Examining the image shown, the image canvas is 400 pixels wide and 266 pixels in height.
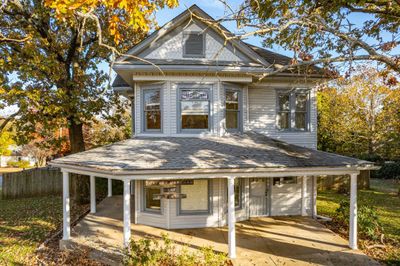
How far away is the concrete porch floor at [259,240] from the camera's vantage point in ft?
25.7

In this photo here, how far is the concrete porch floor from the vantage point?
308 inches

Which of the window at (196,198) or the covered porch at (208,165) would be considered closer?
the covered porch at (208,165)

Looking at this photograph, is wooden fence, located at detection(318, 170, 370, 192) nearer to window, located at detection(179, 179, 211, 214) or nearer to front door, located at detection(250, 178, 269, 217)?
front door, located at detection(250, 178, 269, 217)

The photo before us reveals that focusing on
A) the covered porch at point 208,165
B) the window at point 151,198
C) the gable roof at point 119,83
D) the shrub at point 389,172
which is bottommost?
the shrub at point 389,172

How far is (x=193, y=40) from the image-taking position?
10.9 m

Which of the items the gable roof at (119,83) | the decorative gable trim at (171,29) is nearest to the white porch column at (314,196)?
the decorative gable trim at (171,29)

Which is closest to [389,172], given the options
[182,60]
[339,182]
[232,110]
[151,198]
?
[339,182]

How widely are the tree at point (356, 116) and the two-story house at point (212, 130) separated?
44.0ft

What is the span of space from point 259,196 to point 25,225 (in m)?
10.2

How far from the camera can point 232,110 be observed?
37.3 ft

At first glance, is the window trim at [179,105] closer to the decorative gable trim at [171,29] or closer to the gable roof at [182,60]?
the gable roof at [182,60]

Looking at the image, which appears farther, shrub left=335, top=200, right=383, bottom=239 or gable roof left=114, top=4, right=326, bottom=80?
gable roof left=114, top=4, right=326, bottom=80

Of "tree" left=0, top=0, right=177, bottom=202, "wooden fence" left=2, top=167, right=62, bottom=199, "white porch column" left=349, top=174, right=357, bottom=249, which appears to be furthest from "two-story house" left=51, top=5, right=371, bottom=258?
"wooden fence" left=2, top=167, right=62, bottom=199

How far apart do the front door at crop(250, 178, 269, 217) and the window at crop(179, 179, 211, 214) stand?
2.38 m
